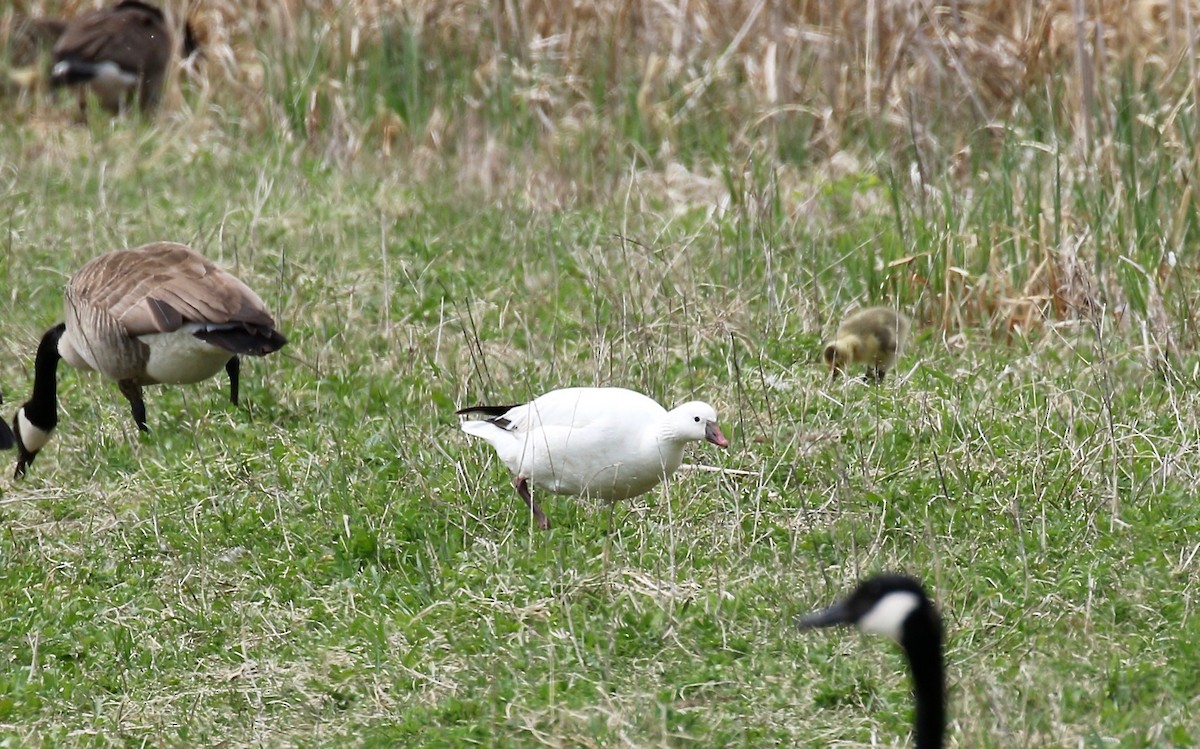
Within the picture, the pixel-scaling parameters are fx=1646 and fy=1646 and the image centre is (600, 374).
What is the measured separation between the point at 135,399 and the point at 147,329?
0.40m

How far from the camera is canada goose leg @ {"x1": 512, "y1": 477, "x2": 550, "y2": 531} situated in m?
5.52

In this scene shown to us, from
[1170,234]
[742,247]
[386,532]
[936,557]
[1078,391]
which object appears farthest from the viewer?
[742,247]

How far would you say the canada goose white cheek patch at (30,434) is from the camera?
6777 millimetres

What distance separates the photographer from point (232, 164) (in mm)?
10938

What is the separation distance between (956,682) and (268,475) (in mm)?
2988

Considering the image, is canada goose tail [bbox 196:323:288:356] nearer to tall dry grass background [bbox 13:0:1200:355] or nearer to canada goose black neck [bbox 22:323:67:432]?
canada goose black neck [bbox 22:323:67:432]

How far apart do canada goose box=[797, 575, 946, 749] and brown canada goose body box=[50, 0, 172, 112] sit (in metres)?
10.3

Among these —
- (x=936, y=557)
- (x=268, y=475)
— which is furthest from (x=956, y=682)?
(x=268, y=475)

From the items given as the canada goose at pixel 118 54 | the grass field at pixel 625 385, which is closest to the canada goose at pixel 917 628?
the grass field at pixel 625 385

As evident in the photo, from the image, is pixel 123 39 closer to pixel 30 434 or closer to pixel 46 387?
pixel 46 387

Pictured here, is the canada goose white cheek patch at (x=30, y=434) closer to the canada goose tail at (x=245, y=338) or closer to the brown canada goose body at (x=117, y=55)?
the canada goose tail at (x=245, y=338)

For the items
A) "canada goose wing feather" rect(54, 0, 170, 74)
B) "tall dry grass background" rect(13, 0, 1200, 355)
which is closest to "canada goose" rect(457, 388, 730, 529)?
"tall dry grass background" rect(13, 0, 1200, 355)

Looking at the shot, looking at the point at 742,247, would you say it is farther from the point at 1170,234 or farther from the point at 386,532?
the point at 386,532

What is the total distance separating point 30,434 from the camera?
679 cm
